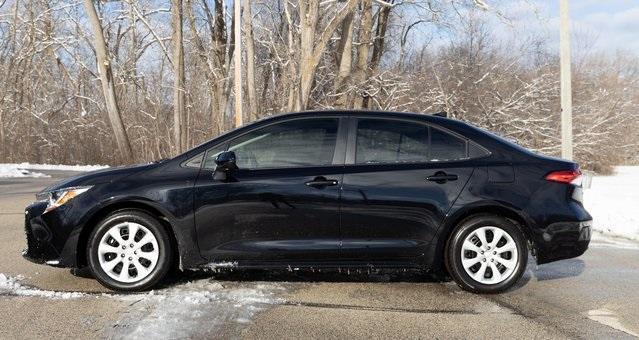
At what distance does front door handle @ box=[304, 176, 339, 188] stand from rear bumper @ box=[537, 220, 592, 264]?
6.28 feet

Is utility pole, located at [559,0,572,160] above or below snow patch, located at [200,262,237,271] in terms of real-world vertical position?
above

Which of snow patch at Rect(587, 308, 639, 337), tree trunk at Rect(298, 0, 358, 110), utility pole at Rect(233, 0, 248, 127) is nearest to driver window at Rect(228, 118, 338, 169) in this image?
snow patch at Rect(587, 308, 639, 337)

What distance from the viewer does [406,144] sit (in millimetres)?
5191

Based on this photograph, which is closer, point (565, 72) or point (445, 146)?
point (445, 146)

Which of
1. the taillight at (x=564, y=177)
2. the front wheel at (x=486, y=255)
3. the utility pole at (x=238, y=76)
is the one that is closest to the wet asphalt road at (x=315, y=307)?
the front wheel at (x=486, y=255)

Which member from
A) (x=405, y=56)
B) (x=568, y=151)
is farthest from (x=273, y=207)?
(x=405, y=56)

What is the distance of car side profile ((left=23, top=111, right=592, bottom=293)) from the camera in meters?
4.92

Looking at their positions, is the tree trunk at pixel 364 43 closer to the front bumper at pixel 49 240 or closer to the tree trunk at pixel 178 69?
the tree trunk at pixel 178 69

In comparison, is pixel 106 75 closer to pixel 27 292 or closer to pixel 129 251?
pixel 27 292

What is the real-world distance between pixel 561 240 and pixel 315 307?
2274 millimetres

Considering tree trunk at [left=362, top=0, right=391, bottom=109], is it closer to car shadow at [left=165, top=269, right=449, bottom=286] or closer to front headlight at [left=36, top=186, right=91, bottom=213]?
car shadow at [left=165, top=269, right=449, bottom=286]

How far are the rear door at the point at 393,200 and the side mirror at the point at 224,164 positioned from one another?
0.97 meters

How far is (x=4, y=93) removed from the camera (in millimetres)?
35938

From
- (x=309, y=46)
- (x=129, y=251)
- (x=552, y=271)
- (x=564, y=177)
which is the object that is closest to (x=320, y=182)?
(x=129, y=251)
